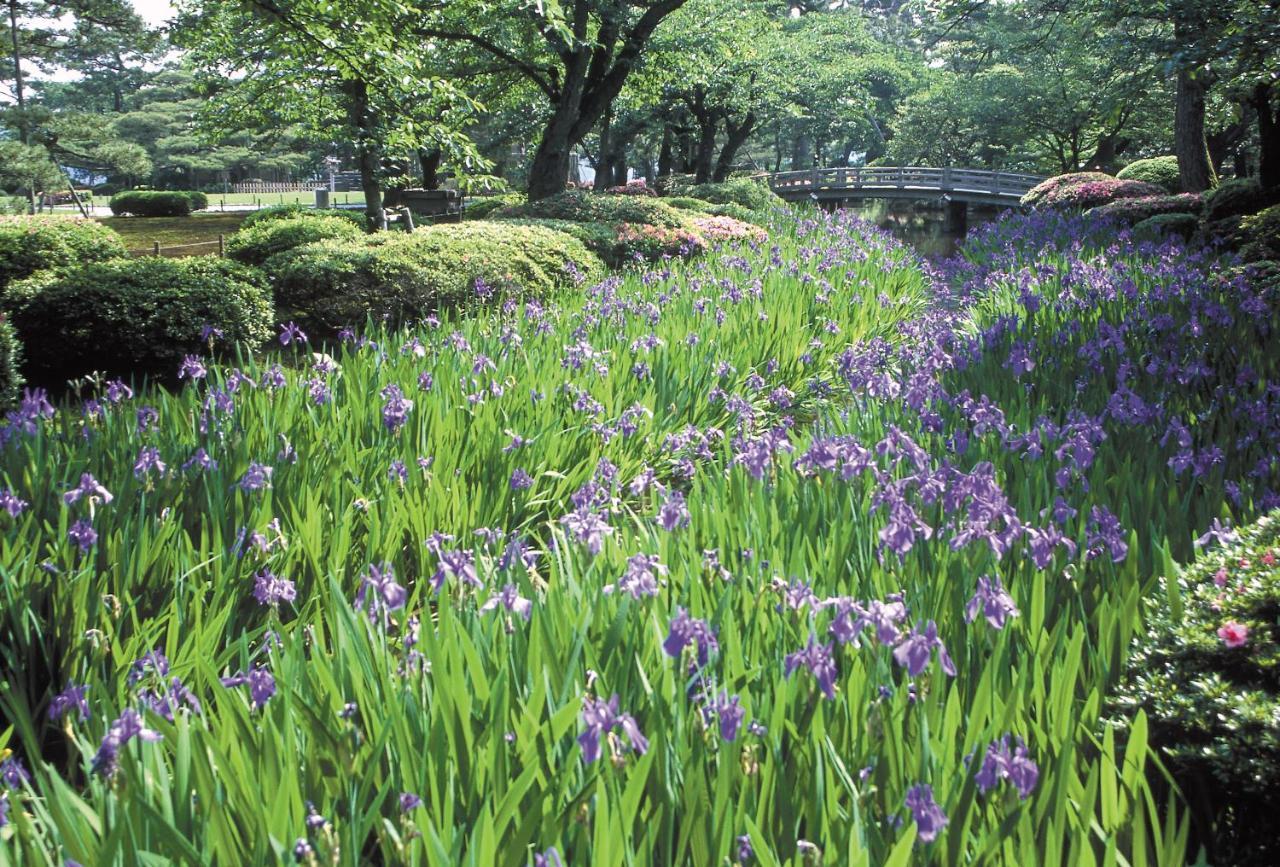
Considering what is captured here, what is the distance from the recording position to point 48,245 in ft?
33.2

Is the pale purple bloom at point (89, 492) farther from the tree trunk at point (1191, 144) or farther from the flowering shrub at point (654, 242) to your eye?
the tree trunk at point (1191, 144)

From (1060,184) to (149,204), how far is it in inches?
1126

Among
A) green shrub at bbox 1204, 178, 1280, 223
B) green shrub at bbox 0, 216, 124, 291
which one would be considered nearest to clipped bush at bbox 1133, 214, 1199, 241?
green shrub at bbox 1204, 178, 1280, 223

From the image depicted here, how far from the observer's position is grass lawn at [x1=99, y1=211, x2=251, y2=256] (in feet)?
69.8

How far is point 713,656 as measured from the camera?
1.50 m

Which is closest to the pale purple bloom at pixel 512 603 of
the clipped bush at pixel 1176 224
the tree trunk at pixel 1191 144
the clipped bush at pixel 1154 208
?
the clipped bush at pixel 1176 224

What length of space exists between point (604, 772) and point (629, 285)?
6320 mm

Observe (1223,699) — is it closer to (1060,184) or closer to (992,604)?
(992,604)

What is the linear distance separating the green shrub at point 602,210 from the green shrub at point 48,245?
235 inches

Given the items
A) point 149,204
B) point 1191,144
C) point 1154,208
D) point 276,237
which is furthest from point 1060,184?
point 149,204

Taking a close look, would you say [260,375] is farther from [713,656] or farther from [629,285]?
[629,285]

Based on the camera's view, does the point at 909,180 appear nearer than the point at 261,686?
No

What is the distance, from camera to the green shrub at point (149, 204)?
3106cm

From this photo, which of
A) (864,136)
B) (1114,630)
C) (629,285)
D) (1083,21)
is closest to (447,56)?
(629,285)
